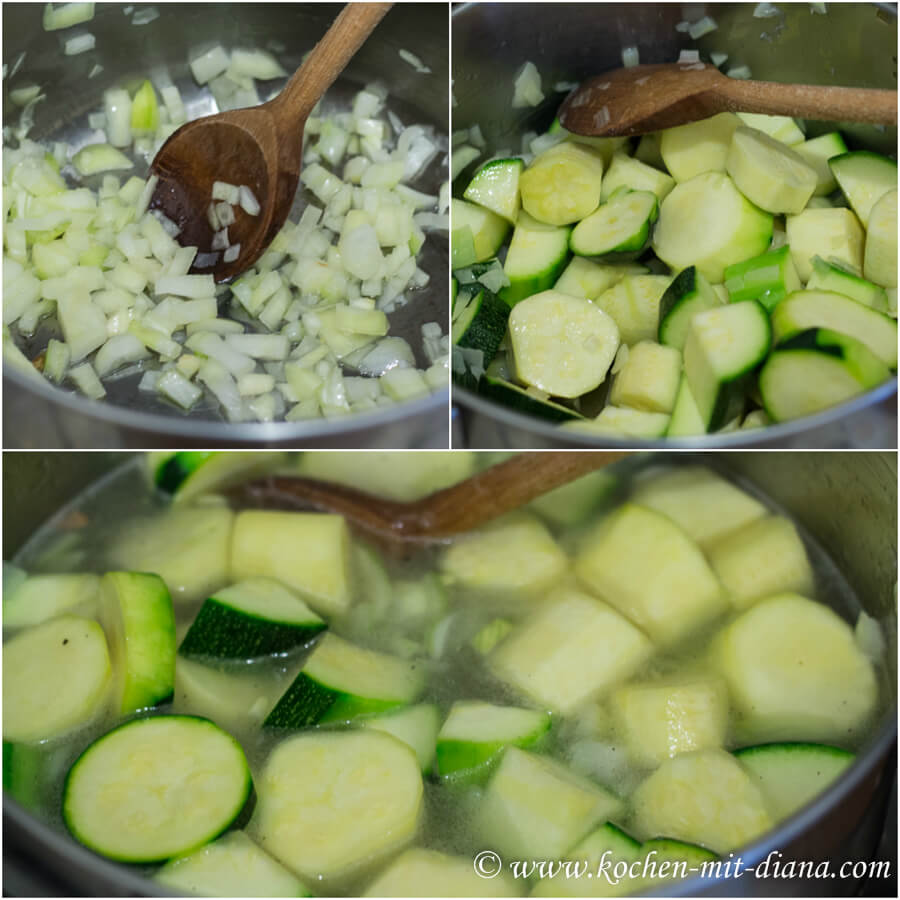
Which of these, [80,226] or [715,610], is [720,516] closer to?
[715,610]

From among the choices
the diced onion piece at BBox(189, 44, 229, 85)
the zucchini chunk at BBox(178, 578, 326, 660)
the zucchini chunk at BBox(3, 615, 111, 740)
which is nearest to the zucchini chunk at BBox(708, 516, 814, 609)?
the zucchini chunk at BBox(178, 578, 326, 660)

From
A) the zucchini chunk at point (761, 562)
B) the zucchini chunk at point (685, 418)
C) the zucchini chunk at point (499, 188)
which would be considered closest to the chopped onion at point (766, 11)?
the zucchini chunk at point (499, 188)

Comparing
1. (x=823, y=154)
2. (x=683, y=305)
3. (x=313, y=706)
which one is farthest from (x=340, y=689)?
(x=823, y=154)

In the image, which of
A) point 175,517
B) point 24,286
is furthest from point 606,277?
point 24,286

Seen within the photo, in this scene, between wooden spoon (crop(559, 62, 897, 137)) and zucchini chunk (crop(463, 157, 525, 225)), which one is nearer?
wooden spoon (crop(559, 62, 897, 137))

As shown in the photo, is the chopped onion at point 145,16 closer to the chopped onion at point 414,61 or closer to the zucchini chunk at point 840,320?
the chopped onion at point 414,61

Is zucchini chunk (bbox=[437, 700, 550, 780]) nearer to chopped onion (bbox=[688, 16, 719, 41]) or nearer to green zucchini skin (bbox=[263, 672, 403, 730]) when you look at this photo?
green zucchini skin (bbox=[263, 672, 403, 730])

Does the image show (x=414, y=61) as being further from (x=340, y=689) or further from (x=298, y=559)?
(x=340, y=689)
